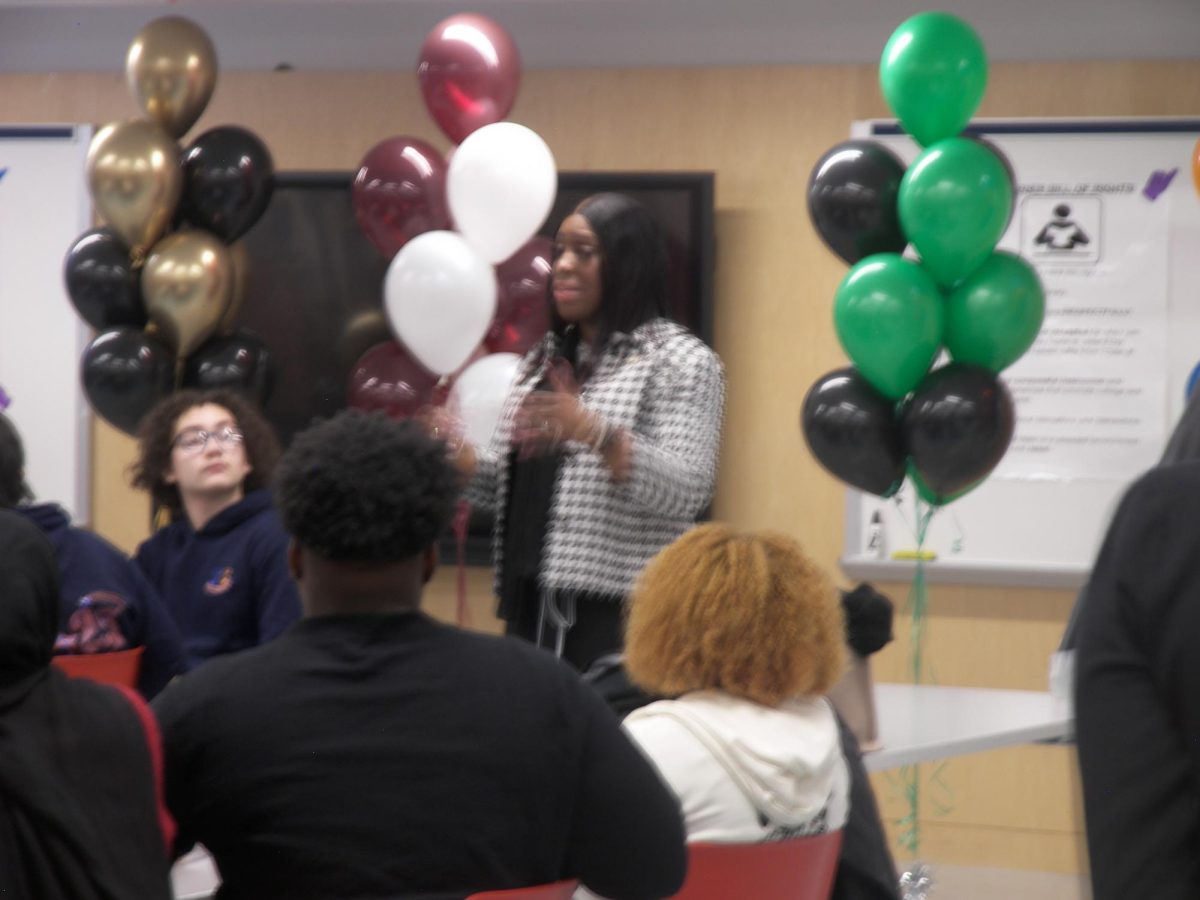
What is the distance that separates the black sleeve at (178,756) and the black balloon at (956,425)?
213 cm

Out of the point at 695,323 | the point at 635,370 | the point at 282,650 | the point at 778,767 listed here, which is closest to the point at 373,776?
the point at 282,650

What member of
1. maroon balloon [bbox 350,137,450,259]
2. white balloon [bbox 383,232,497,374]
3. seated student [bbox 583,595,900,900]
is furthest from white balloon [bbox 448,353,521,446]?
seated student [bbox 583,595,900,900]

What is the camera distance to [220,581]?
2.85 m

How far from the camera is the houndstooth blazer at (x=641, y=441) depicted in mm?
2709

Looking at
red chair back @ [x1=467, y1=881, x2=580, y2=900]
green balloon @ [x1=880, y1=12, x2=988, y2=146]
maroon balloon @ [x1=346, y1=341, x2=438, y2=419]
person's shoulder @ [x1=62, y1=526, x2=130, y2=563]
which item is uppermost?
green balloon @ [x1=880, y1=12, x2=988, y2=146]

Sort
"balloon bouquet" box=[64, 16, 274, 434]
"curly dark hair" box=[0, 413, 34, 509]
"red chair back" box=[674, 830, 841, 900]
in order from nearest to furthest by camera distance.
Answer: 1. "red chair back" box=[674, 830, 841, 900]
2. "curly dark hair" box=[0, 413, 34, 509]
3. "balloon bouquet" box=[64, 16, 274, 434]

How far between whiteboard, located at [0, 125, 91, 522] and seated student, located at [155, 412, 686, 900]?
3.57 meters

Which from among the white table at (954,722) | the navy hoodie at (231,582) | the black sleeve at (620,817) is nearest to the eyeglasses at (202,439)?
the navy hoodie at (231,582)

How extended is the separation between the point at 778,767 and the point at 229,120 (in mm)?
3530

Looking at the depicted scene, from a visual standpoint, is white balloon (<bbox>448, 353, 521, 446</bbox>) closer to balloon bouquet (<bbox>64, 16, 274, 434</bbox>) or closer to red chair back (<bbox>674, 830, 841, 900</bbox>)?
balloon bouquet (<bbox>64, 16, 274, 434</bbox>)

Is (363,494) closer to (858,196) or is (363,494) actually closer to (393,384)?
(858,196)

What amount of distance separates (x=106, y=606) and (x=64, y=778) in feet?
3.36

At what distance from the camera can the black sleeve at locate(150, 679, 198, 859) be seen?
143 centimetres

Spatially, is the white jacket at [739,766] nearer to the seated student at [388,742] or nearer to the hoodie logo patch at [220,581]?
the seated student at [388,742]
